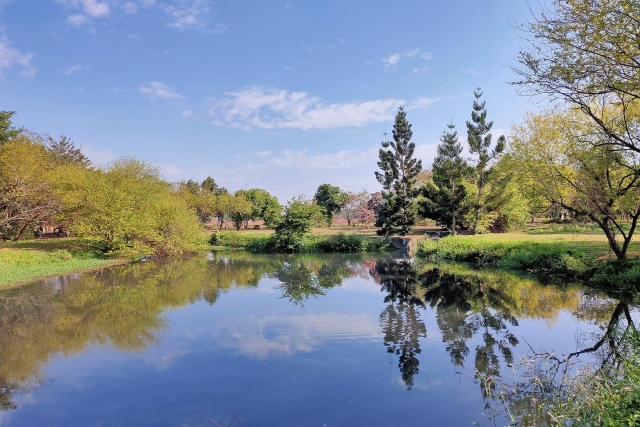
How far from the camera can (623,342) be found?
272 inches

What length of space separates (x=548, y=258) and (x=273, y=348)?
14615 mm

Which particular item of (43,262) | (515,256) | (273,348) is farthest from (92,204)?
(515,256)

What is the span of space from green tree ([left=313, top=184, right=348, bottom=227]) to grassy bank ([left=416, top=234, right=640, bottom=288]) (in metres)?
34.9

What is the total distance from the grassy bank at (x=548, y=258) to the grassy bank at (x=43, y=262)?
20173mm

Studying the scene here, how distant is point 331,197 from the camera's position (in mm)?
60375

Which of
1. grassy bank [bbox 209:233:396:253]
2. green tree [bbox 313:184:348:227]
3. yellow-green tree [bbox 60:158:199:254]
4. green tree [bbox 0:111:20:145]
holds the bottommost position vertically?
grassy bank [bbox 209:233:396:253]

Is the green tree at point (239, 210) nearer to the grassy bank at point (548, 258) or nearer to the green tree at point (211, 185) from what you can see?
the green tree at point (211, 185)

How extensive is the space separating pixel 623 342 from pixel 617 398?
13.2ft

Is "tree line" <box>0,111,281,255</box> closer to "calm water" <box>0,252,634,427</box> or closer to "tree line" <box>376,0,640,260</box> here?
"calm water" <box>0,252,634,427</box>

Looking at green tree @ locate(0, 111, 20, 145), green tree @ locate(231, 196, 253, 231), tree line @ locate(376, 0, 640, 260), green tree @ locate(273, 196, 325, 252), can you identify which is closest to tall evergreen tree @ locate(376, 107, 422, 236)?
tree line @ locate(376, 0, 640, 260)

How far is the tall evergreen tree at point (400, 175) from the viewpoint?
111ft

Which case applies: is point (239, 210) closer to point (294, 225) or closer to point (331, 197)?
point (331, 197)

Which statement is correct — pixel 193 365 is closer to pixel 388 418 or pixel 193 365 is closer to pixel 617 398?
pixel 388 418

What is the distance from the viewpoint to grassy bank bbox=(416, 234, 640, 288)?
44.3ft
